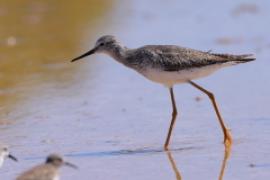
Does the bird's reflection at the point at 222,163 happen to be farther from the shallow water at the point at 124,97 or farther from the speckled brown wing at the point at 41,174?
the speckled brown wing at the point at 41,174

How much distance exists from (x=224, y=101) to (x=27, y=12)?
7511 millimetres

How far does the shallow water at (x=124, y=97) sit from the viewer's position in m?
9.23

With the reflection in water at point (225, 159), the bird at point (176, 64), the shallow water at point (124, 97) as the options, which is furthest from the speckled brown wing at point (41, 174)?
the bird at point (176, 64)

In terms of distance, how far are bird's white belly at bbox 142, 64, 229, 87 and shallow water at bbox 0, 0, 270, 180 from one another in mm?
600

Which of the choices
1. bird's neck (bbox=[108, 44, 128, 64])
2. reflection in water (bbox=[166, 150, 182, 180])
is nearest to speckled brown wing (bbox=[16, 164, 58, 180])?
reflection in water (bbox=[166, 150, 182, 180])

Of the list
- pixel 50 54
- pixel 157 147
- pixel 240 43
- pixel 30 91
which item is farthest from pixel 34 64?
pixel 157 147

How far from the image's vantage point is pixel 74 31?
16.9m

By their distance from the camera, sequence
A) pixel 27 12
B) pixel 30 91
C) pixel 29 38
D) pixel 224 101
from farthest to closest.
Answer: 1. pixel 27 12
2. pixel 29 38
3. pixel 30 91
4. pixel 224 101

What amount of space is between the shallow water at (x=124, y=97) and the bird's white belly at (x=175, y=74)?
23.6 inches

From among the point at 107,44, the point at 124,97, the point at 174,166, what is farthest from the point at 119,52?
the point at 174,166

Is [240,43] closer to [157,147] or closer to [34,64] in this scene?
[34,64]

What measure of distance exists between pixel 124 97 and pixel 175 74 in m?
1.96

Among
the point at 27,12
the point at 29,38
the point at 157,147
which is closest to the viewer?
the point at 157,147

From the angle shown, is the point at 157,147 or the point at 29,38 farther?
the point at 29,38
